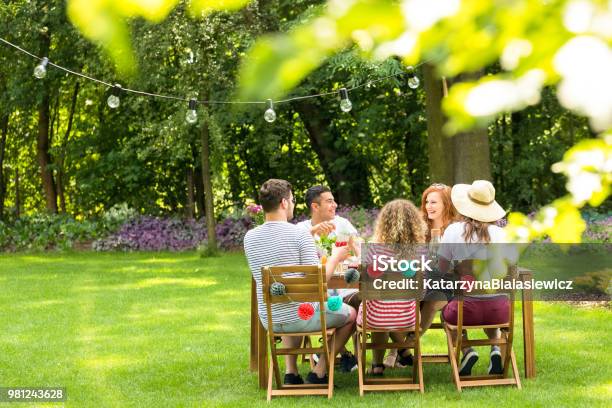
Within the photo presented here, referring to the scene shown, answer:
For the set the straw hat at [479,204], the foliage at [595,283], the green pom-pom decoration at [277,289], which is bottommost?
the foliage at [595,283]

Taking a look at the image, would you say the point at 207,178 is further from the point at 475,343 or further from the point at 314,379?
the point at 475,343

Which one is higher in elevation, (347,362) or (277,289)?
(277,289)

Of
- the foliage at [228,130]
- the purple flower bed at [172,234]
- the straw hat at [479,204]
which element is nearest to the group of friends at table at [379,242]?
the straw hat at [479,204]

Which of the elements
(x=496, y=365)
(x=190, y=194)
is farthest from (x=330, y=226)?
(x=190, y=194)

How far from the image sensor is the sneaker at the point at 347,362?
6793 millimetres

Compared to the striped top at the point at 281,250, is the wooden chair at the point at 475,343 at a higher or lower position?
lower

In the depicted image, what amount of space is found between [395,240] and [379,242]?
11cm

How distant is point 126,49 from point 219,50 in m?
15.5

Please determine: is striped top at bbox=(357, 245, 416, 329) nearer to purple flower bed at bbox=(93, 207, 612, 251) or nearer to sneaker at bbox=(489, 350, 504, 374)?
sneaker at bbox=(489, 350, 504, 374)

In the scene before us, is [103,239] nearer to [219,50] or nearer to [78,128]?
[78,128]

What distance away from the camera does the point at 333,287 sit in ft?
20.0

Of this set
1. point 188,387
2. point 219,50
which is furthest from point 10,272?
point 188,387

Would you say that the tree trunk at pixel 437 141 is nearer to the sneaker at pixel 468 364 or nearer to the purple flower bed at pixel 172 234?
the purple flower bed at pixel 172 234

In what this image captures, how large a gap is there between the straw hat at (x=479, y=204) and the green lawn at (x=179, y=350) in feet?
3.44
